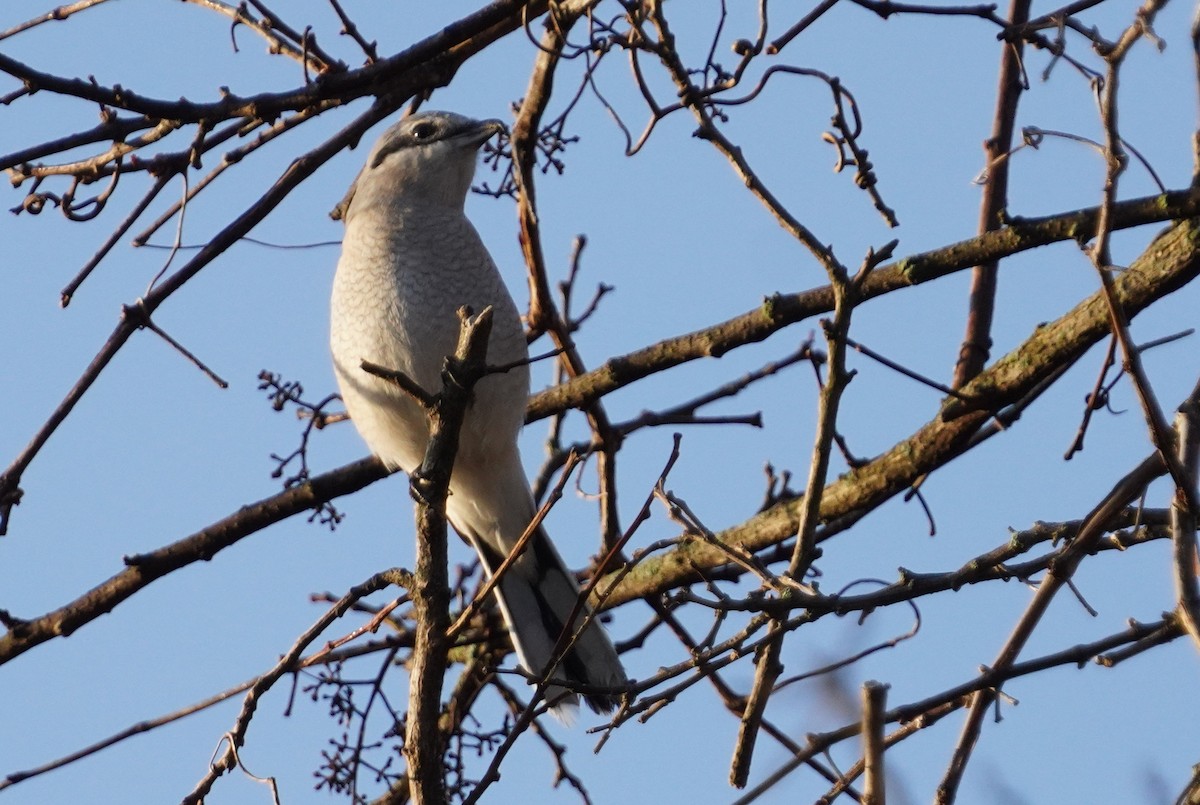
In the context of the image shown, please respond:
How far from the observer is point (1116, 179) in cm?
213

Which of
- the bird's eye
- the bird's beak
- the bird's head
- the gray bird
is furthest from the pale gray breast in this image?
the bird's eye

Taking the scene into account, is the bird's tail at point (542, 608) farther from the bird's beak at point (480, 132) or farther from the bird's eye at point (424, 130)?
the bird's eye at point (424, 130)

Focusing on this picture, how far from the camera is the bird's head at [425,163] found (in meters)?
4.25

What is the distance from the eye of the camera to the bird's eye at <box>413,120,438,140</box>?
442 cm

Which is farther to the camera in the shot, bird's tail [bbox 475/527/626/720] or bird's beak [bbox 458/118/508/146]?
bird's beak [bbox 458/118/508/146]

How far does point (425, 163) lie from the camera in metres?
4.32

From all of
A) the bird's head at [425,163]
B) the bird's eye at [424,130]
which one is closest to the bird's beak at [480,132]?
the bird's head at [425,163]

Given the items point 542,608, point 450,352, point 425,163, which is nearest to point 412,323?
point 450,352

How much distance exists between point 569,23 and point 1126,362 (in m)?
1.89

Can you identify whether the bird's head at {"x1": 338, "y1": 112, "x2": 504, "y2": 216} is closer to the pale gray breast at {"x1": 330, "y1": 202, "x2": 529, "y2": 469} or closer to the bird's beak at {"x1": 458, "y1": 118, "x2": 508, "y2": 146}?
the bird's beak at {"x1": 458, "y1": 118, "x2": 508, "y2": 146}

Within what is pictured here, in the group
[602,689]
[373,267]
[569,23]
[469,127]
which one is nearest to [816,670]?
[602,689]

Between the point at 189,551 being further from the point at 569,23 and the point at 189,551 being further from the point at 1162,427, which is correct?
the point at 1162,427

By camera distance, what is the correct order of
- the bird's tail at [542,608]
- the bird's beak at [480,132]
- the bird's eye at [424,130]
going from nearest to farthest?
the bird's tail at [542,608] < the bird's beak at [480,132] < the bird's eye at [424,130]

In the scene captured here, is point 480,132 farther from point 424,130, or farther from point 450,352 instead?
point 450,352
